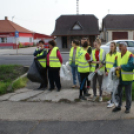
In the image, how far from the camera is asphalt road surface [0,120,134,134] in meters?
4.33

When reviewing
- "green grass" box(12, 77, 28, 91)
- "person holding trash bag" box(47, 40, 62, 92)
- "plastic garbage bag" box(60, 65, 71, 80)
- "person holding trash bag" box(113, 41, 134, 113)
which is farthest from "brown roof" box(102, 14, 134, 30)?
"person holding trash bag" box(113, 41, 134, 113)

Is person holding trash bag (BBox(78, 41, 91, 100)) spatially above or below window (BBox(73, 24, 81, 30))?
below

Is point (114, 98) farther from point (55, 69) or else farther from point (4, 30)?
point (4, 30)

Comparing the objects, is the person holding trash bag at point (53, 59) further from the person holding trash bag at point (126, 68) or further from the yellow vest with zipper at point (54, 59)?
the person holding trash bag at point (126, 68)

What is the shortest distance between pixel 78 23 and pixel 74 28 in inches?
41.8

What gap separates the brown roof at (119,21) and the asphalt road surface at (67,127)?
3810 cm

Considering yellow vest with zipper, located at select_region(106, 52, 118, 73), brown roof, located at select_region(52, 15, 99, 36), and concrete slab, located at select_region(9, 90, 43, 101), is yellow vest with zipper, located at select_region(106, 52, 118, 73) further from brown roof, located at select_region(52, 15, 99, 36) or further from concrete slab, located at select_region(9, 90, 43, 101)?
brown roof, located at select_region(52, 15, 99, 36)

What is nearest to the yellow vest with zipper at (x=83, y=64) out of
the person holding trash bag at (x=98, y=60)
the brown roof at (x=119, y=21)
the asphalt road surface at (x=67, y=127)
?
the person holding trash bag at (x=98, y=60)

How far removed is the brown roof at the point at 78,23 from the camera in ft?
115

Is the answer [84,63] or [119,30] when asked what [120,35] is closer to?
[119,30]

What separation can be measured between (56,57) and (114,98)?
250cm

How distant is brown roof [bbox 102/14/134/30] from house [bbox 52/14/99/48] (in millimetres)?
5858

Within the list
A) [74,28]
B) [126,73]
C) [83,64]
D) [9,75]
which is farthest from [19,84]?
[74,28]

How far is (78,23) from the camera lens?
1417 inches
